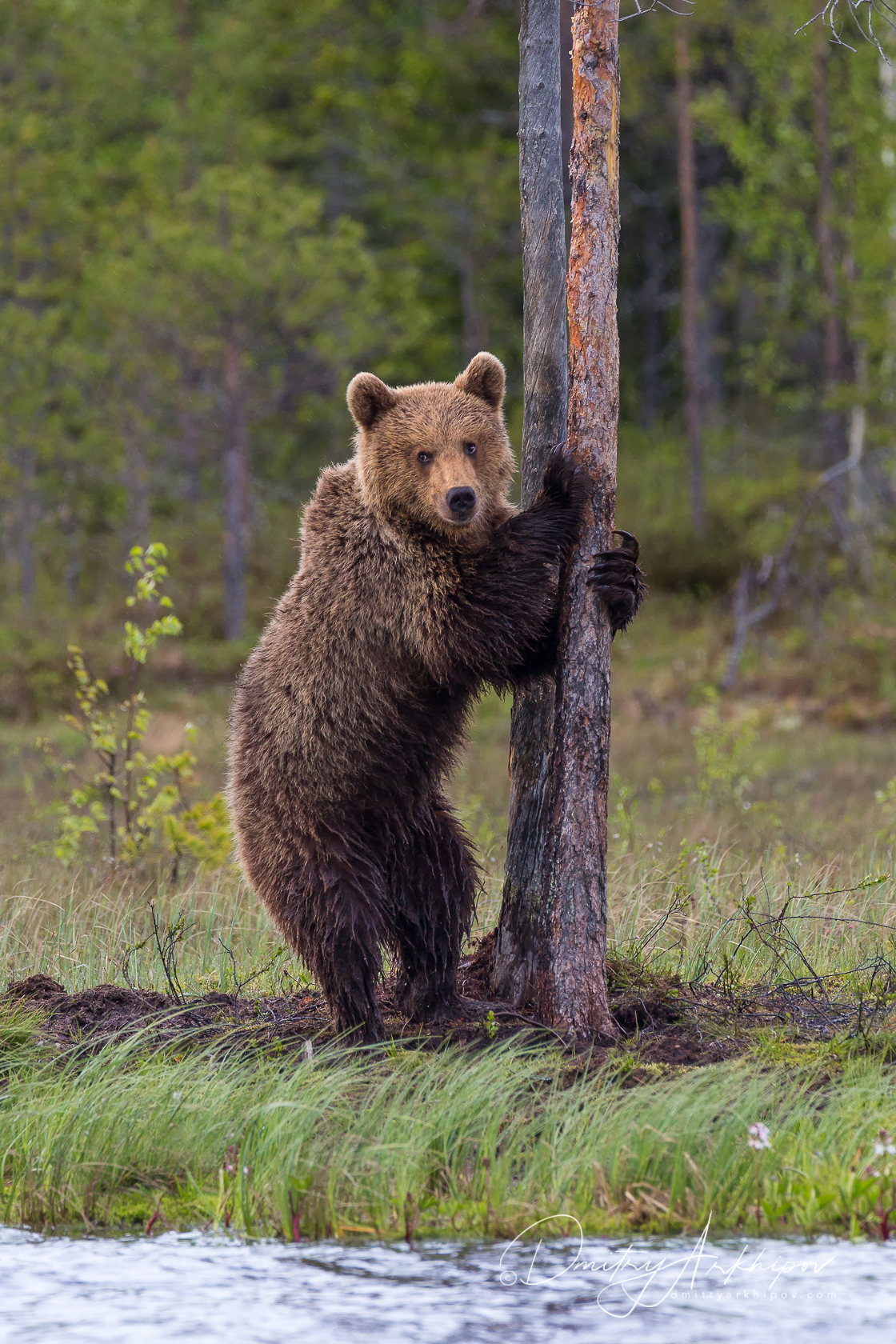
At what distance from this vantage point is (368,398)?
6.54 m

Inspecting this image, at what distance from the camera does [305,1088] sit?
17.7 ft

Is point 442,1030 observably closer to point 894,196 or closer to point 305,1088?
point 305,1088

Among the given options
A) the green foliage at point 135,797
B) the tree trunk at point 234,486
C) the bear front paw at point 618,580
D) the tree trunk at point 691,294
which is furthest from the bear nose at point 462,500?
the tree trunk at point 691,294

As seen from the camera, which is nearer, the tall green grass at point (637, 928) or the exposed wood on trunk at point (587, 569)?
the exposed wood on trunk at point (587, 569)

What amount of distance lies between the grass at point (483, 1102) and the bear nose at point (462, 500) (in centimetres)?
211

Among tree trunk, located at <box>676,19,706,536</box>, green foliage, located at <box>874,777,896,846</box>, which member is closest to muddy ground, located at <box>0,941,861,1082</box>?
green foliage, located at <box>874,777,896,846</box>

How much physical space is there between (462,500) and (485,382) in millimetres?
936

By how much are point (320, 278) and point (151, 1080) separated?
21.0m

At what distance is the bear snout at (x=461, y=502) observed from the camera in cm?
594

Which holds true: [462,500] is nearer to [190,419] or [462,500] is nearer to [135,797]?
[135,797]

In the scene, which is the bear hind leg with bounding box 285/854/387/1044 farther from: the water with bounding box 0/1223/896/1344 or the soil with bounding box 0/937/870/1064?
the water with bounding box 0/1223/896/1344

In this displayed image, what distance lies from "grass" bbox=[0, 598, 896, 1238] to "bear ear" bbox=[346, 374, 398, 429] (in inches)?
108

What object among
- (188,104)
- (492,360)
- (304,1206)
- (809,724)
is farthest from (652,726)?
(188,104)

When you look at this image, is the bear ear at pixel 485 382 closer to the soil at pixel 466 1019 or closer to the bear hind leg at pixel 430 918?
the bear hind leg at pixel 430 918
